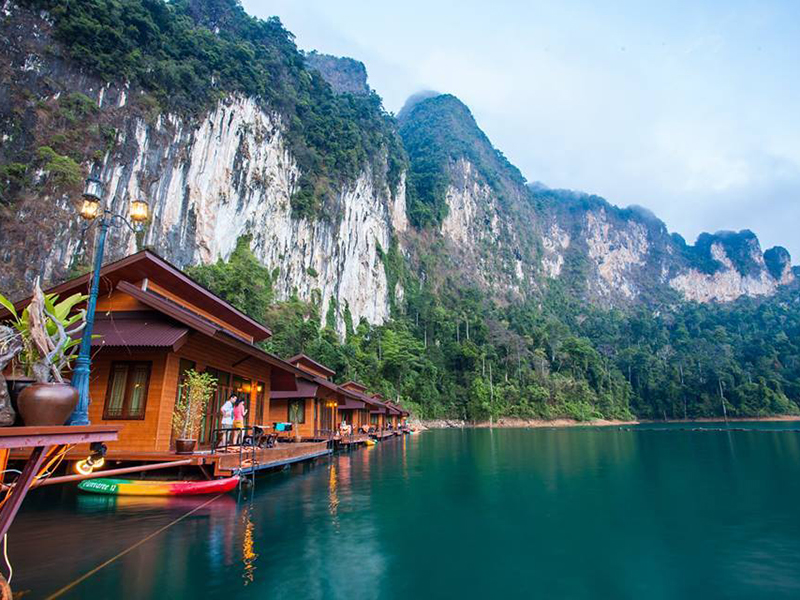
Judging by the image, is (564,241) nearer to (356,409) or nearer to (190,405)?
(356,409)

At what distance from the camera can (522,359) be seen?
2830 inches

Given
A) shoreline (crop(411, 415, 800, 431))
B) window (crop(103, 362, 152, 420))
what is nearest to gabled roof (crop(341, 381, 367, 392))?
window (crop(103, 362, 152, 420))

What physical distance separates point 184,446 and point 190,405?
1.59 m

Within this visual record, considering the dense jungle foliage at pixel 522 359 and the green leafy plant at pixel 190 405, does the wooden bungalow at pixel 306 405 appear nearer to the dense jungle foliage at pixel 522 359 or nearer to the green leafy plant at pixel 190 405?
the green leafy plant at pixel 190 405

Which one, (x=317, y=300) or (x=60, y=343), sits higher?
(x=317, y=300)

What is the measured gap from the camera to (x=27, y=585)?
489 cm

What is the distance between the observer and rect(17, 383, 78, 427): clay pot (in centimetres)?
327

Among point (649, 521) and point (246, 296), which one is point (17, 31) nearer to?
point (246, 296)

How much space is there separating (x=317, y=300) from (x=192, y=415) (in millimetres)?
45376

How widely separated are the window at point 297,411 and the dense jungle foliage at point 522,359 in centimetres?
1896

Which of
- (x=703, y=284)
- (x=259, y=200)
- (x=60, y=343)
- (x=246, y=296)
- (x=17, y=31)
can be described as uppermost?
(x=703, y=284)

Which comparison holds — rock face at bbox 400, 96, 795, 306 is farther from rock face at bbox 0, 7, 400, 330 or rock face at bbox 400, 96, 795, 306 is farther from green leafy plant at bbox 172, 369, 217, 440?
green leafy plant at bbox 172, 369, 217, 440

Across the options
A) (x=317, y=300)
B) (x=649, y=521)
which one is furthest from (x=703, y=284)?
(x=649, y=521)

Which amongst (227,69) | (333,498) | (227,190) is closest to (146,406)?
(333,498)
